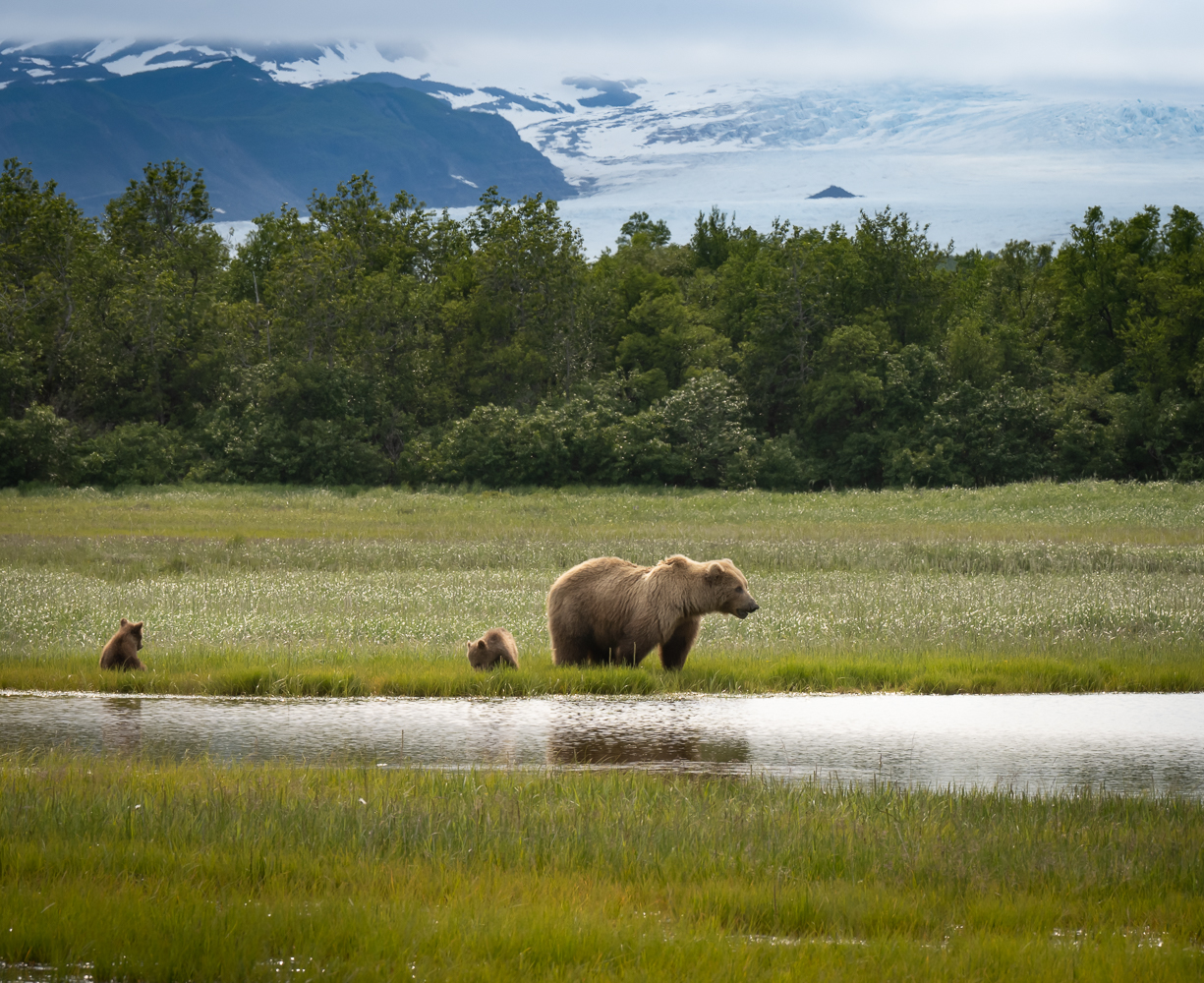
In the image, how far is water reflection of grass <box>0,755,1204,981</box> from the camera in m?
5.52

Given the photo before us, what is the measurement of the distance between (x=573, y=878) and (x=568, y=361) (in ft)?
205

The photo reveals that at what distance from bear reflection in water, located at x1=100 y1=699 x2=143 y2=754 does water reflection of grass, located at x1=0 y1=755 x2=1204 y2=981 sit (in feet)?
4.08

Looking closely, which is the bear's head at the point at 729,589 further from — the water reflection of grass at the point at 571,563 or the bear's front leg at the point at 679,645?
the water reflection of grass at the point at 571,563

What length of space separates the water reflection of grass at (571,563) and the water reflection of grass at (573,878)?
201 inches

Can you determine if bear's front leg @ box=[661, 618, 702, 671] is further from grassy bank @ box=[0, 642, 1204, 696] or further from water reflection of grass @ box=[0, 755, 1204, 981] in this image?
water reflection of grass @ box=[0, 755, 1204, 981]

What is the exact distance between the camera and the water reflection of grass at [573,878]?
5523 mm

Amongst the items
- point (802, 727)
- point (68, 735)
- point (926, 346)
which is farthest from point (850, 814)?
point (926, 346)

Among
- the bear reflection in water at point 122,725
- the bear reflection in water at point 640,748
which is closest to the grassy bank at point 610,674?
the bear reflection in water at point 122,725

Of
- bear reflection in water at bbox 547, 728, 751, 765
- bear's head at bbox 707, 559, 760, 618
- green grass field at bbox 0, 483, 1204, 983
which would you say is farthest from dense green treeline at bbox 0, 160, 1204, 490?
bear reflection in water at bbox 547, 728, 751, 765

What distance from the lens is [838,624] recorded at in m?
18.2

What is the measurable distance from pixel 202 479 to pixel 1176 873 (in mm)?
57272

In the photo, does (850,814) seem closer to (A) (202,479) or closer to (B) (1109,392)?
(A) (202,479)

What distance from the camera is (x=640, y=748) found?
1044 centimetres

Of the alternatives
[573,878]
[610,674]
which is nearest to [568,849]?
[573,878]
